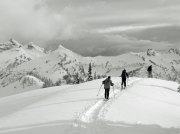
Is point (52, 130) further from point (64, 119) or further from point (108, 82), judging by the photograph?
point (108, 82)

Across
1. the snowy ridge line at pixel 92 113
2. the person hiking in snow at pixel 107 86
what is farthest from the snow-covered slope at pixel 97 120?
the person hiking in snow at pixel 107 86

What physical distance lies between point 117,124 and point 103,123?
1029mm

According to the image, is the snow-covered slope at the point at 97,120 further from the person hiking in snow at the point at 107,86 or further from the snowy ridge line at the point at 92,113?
the person hiking in snow at the point at 107,86

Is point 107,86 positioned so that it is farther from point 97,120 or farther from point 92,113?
point 97,120

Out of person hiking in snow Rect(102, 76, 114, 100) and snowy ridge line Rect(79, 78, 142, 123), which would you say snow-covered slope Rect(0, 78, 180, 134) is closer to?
snowy ridge line Rect(79, 78, 142, 123)

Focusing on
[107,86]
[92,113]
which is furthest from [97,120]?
[107,86]

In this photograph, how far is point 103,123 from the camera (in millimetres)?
21984

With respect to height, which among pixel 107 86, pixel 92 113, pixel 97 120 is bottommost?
pixel 97 120

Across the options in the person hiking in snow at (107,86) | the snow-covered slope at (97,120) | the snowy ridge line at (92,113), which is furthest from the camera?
the person hiking in snow at (107,86)

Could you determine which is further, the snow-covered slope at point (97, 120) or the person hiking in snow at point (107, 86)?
the person hiking in snow at point (107, 86)

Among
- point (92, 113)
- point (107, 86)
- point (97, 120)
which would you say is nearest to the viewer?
point (97, 120)

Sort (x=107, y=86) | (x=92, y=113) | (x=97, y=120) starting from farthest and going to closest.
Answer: (x=107, y=86)
(x=92, y=113)
(x=97, y=120)

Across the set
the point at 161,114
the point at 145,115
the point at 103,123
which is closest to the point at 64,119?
the point at 103,123

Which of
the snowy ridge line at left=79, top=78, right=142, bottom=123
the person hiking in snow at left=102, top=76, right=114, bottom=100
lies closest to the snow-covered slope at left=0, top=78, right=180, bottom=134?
the snowy ridge line at left=79, top=78, right=142, bottom=123
